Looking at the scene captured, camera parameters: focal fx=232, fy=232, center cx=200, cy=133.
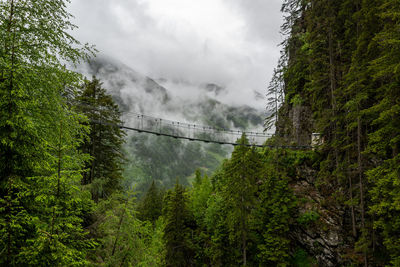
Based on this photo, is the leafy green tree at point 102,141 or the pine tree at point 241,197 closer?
the leafy green tree at point 102,141

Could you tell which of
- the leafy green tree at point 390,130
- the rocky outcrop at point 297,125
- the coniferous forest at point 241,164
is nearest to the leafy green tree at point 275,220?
the coniferous forest at point 241,164

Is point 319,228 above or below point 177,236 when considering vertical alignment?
above

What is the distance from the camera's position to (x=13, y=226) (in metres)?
4.57

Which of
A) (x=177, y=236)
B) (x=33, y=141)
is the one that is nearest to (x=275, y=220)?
(x=177, y=236)

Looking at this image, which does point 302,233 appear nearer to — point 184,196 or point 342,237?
point 342,237

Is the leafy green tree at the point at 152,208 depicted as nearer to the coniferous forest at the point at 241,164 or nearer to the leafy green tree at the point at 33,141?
the coniferous forest at the point at 241,164

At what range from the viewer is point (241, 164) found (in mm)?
20828

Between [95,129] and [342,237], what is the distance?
19.4 meters

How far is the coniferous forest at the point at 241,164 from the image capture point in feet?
16.7

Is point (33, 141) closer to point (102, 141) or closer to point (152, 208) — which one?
point (102, 141)

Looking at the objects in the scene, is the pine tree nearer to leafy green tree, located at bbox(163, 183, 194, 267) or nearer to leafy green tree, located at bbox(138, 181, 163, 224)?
leafy green tree, located at bbox(163, 183, 194, 267)

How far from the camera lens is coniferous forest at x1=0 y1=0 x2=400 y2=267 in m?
5.10

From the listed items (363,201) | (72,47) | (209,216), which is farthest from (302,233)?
(72,47)

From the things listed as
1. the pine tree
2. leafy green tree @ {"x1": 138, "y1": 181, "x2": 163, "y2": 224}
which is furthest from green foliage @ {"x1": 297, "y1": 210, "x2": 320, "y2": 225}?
leafy green tree @ {"x1": 138, "y1": 181, "x2": 163, "y2": 224}
